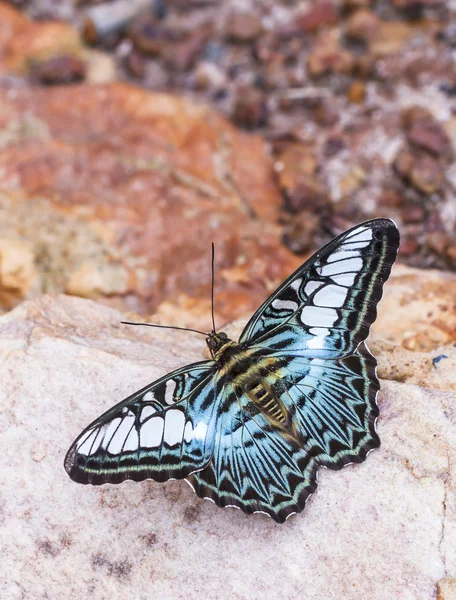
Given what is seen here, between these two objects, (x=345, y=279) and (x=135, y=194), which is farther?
(x=135, y=194)

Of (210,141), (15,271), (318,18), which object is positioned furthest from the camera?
(318,18)

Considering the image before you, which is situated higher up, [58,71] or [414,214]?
[58,71]

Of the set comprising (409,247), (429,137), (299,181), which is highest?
(429,137)

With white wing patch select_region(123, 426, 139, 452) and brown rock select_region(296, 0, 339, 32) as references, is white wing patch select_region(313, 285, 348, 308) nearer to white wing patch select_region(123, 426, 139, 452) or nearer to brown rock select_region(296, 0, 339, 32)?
white wing patch select_region(123, 426, 139, 452)

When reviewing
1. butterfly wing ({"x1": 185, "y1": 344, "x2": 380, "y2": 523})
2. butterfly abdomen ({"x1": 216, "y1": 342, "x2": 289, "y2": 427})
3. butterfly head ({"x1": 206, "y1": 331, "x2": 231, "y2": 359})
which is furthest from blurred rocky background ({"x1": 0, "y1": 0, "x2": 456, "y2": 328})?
butterfly wing ({"x1": 185, "y1": 344, "x2": 380, "y2": 523})

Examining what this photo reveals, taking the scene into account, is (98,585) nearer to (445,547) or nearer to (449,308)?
(445,547)

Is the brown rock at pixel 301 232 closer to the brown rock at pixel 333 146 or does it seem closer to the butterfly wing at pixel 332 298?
the brown rock at pixel 333 146

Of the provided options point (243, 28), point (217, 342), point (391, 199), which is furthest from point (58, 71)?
point (217, 342)

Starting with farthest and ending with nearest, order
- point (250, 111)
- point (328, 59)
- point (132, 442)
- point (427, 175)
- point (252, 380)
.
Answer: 1. point (328, 59)
2. point (250, 111)
3. point (427, 175)
4. point (252, 380)
5. point (132, 442)

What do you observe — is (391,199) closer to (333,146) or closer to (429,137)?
(429,137)
